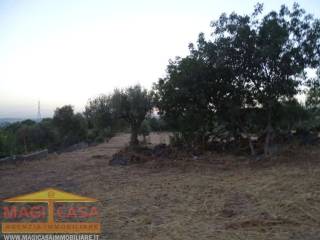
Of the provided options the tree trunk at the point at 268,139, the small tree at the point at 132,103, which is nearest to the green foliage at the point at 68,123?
the small tree at the point at 132,103

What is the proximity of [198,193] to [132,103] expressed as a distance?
26.6ft

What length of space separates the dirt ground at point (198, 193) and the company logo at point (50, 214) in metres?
0.27

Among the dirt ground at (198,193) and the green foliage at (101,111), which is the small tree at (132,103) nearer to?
the green foliage at (101,111)

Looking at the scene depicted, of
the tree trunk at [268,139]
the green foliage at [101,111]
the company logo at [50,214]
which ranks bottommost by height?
the company logo at [50,214]

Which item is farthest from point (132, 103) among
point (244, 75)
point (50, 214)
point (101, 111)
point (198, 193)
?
point (50, 214)

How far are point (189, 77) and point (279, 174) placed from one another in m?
4.27

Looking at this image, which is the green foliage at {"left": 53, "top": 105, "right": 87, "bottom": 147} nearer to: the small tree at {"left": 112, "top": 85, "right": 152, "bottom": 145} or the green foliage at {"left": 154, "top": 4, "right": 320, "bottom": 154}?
the small tree at {"left": 112, "top": 85, "right": 152, "bottom": 145}

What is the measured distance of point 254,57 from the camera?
9.32 m

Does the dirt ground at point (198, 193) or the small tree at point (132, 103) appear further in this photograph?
the small tree at point (132, 103)

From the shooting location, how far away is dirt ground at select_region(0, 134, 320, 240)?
4262 mm

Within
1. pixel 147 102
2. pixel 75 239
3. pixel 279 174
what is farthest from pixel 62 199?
pixel 147 102

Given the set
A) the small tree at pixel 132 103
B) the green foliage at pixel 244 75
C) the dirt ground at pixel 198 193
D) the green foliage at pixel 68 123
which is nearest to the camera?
the dirt ground at pixel 198 193

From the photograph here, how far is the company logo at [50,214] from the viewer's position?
443 cm

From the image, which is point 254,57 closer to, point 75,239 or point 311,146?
point 311,146
